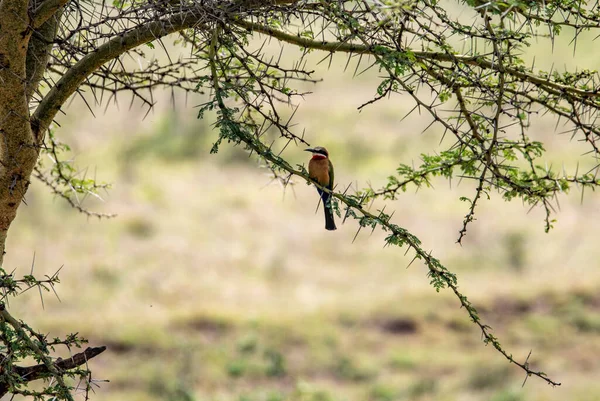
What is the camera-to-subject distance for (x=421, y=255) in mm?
3289

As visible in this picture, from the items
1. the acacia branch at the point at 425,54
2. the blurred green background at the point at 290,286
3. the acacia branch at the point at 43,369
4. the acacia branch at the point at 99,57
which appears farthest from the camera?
the blurred green background at the point at 290,286

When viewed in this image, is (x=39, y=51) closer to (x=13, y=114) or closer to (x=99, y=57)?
(x=99, y=57)

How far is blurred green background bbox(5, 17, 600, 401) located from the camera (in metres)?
11.4

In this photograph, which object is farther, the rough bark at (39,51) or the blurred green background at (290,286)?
the blurred green background at (290,286)


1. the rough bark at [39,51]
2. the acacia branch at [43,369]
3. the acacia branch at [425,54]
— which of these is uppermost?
the acacia branch at [425,54]

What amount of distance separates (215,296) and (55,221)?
471 cm

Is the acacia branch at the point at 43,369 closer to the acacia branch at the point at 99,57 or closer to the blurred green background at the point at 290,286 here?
the acacia branch at the point at 99,57

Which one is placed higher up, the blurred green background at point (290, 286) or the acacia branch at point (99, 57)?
the blurred green background at point (290, 286)

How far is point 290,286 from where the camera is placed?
14.6 m

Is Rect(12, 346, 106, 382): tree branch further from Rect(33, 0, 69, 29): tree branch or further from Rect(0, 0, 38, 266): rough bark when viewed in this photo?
Rect(33, 0, 69, 29): tree branch

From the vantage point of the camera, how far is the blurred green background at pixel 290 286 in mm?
11422

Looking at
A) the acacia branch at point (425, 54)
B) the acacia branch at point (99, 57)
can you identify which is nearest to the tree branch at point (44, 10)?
the acacia branch at point (99, 57)

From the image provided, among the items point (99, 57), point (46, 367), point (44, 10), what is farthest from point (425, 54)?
point (46, 367)

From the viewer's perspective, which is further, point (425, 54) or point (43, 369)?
point (425, 54)
